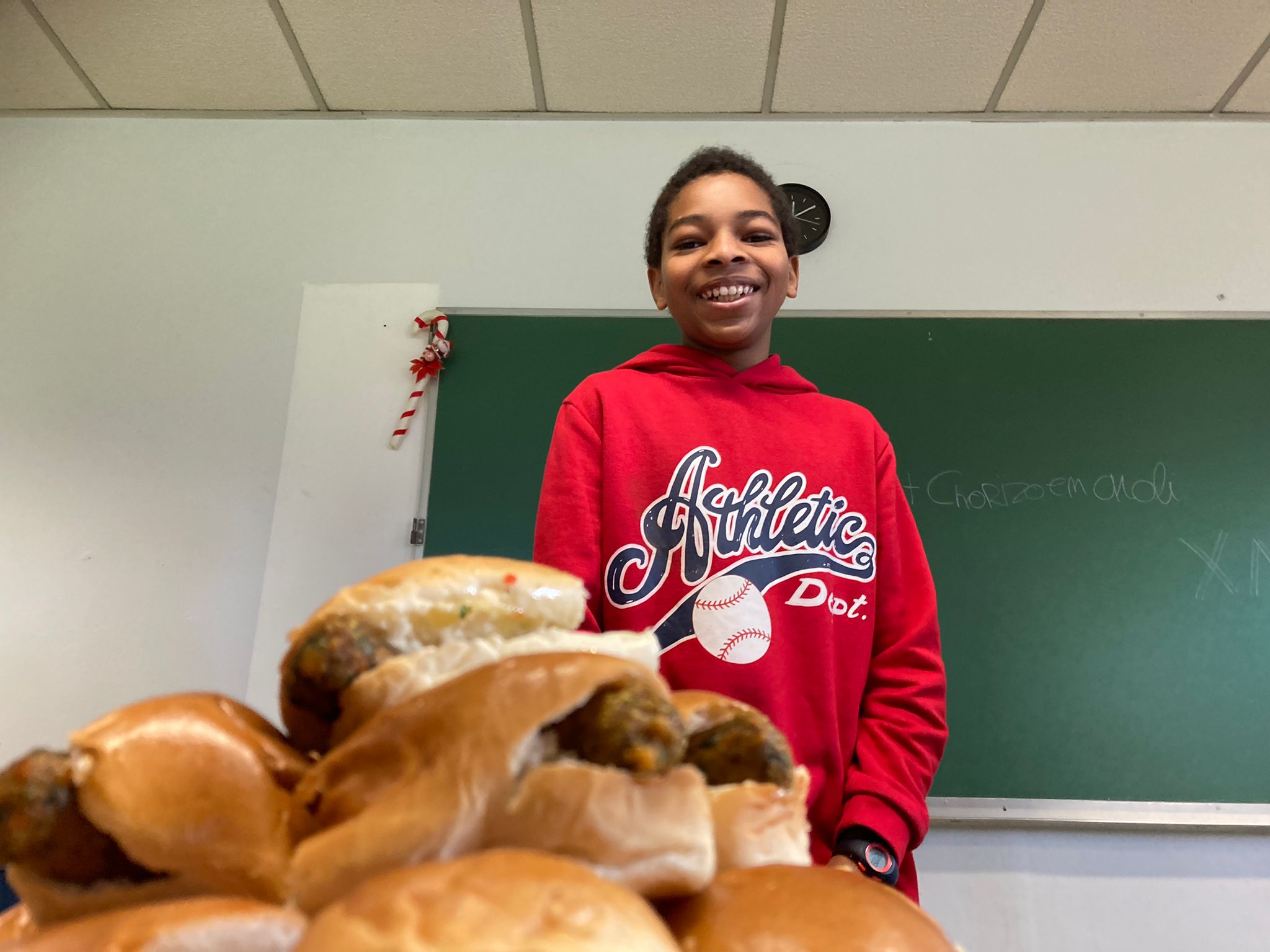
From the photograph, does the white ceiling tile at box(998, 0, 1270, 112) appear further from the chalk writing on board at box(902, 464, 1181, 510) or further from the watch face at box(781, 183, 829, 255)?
the chalk writing on board at box(902, 464, 1181, 510)

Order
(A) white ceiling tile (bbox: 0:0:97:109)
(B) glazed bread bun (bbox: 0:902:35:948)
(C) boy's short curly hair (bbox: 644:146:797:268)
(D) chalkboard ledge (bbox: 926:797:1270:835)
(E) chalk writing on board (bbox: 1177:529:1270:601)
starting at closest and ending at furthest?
(B) glazed bread bun (bbox: 0:902:35:948)
(C) boy's short curly hair (bbox: 644:146:797:268)
(D) chalkboard ledge (bbox: 926:797:1270:835)
(E) chalk writing on board (bbox: 1177:529:1270:601)
(A) white ceiling tile (bbox: 0:0:97:109)

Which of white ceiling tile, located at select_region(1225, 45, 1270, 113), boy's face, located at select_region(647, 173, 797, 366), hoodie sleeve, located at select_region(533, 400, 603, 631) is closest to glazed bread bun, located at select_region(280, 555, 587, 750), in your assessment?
hoodie sleeve, located at select_region(533, 400, 603, 631)

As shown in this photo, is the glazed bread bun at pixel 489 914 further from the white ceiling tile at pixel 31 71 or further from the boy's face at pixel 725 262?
the white ceiling tile at pixel 31 71

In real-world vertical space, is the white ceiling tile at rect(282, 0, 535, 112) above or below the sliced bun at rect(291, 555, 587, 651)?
above

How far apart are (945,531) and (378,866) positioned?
1.94m

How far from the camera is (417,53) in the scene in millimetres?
2186

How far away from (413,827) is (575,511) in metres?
0.64

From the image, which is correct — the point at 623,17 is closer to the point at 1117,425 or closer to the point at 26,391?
the point at 1117,425

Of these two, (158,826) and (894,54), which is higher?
(894,54)

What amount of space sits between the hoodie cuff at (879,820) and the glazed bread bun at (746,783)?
45 centimetres

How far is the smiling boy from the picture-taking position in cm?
88

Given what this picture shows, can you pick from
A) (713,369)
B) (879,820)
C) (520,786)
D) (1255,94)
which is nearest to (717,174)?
(713,369)

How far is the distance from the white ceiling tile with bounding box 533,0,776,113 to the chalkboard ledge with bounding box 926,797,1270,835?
205 centimetres

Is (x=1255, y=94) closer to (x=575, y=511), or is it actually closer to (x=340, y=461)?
(x=575, y=511)
